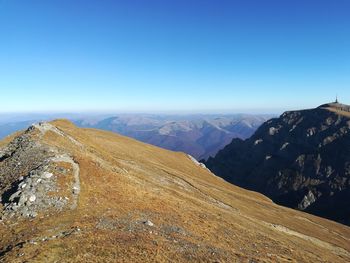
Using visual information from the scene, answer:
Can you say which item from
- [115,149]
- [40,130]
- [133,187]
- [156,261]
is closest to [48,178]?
[133,187]

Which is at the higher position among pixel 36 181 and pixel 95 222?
pixel 36 181

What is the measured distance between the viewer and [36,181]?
40656mm

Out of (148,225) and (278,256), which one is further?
(278,256)

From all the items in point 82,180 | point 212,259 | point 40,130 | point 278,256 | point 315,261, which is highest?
point 40,130

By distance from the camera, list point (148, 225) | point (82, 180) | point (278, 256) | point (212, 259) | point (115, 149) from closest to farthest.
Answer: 1. point (212, 259)
2. point (148, 225)
3. point (278, 256)
4. point (82, 180)
5. point (115, 149)

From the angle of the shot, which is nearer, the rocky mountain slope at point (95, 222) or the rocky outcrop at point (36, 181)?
the rocky mountain slope at point (95, 222)

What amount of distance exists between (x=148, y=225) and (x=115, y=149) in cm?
5848

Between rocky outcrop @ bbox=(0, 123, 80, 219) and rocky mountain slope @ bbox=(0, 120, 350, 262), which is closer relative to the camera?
rocky mountain slope @ bbox=(0, 120, 350, 262)

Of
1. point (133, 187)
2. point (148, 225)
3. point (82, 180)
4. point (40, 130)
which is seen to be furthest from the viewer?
point (40, 130)

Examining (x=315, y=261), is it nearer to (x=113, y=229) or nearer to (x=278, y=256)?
(x=278, y=256)

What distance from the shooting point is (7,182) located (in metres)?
43.9

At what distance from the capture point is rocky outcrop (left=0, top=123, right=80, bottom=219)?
37.1 m

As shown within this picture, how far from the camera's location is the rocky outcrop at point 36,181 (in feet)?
122

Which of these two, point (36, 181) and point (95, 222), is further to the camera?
point (36, 181)
